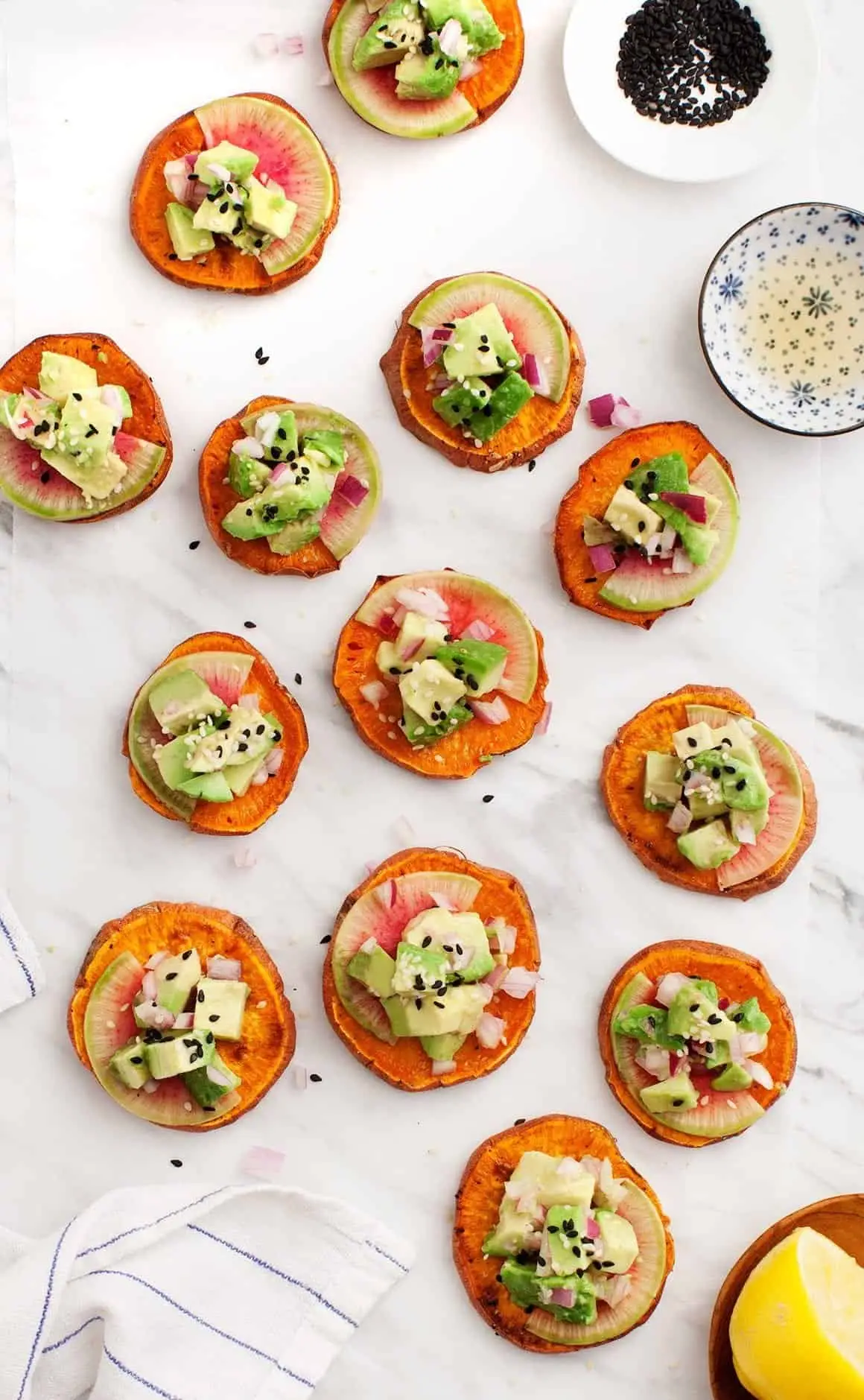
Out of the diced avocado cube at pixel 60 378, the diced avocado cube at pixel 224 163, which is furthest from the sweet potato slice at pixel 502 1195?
the diced avocado cube at pixel 224 163

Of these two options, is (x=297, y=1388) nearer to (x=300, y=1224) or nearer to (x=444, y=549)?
(x=300, y=1224)

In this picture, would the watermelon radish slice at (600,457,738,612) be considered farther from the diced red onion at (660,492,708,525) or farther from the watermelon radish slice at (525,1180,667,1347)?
the watermelon radish slice at (525,1180,667,1347)

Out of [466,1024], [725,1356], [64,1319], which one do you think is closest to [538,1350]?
[725,1356]

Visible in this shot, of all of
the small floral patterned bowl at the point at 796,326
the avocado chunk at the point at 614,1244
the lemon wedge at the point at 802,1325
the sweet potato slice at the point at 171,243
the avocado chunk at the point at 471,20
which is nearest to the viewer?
the lemon wedge at the point at 802,1325

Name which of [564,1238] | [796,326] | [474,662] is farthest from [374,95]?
[564,1238]

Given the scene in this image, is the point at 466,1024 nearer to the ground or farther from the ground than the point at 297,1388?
farther from the ground

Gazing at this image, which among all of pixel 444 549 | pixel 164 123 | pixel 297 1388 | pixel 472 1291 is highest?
pixel 164 123

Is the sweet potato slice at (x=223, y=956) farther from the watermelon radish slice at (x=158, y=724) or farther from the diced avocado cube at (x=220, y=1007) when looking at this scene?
the watermelon radish slice at (x=158, y=724)
